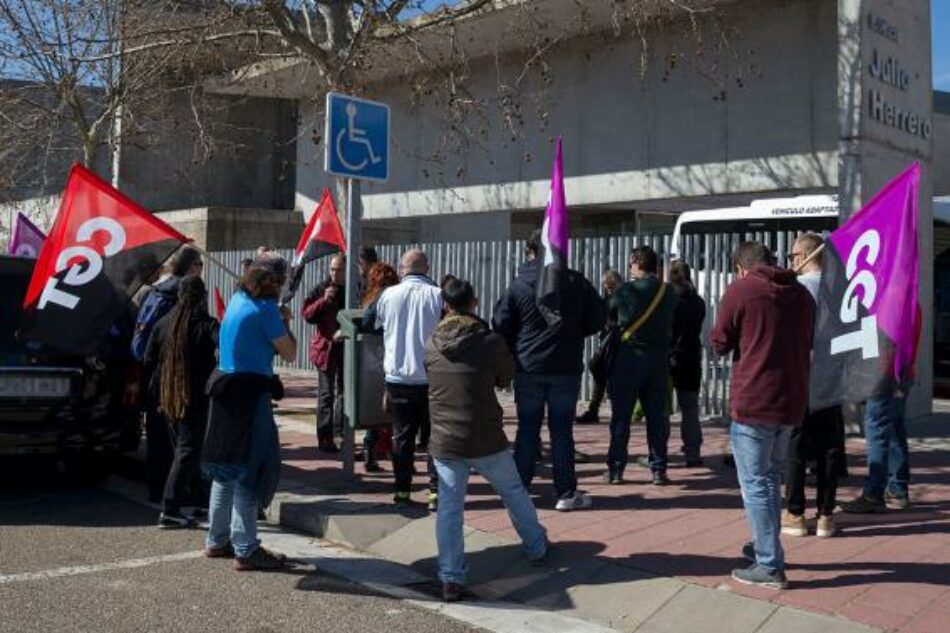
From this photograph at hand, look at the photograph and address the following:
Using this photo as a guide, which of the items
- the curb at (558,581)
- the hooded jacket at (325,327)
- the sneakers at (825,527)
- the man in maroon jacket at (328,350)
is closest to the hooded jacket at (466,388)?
the curb at (558,581)

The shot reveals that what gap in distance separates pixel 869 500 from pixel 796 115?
7.82 meters

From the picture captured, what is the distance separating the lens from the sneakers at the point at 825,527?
20.6 ft

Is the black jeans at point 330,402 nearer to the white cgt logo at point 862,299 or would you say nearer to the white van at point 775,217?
the white cgt logo at point 862,299

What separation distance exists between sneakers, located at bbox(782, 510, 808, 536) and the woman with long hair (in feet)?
10.5

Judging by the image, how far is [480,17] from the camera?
14383 millimetres

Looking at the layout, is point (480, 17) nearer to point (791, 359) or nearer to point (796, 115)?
point (796, 115)

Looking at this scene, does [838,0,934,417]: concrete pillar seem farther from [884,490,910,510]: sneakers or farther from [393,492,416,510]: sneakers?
[393,492,416,510]: sneakers

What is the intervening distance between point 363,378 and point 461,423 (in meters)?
2.38

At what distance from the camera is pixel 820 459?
6.36m

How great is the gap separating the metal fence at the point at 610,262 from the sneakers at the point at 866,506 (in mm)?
4343

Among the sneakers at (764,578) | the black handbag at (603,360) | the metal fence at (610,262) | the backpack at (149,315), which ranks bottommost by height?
the sneakers at (764,578)

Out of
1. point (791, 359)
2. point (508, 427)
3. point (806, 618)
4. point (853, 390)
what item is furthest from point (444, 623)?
point (508, 427)

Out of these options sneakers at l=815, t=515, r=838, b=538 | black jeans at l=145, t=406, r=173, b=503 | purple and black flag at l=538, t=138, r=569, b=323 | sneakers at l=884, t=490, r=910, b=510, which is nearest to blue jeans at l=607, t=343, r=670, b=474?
purple and black flag at l=538, t=138, r=569, b=323

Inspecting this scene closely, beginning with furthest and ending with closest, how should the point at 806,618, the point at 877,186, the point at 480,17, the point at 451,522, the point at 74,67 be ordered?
the point at 74,67 → the point at 480,17 → the point at 877,186 → the point at 451,522 → the point at 806,618
